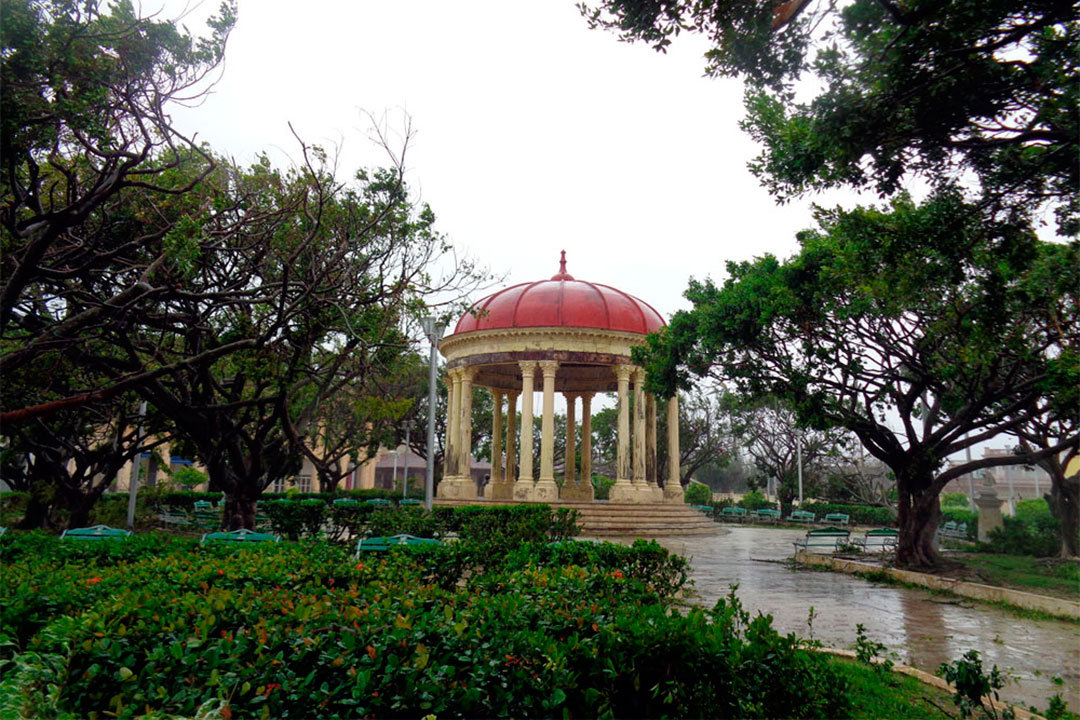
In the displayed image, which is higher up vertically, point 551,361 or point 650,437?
point 551,361

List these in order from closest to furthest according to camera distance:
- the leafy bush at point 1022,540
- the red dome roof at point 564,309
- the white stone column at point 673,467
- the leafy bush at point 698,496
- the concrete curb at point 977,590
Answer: the concrete curb at point 977,590, the leafy bush at point 1022,540, the red dome roof at point 564,309, the white stone column at point 673,467, the leafy bush at point 698,496

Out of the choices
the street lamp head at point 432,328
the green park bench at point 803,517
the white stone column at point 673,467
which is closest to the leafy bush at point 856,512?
the green park bench at point 803,517

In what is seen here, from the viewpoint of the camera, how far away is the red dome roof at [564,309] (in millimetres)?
27797

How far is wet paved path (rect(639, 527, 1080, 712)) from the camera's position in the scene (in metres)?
7.36

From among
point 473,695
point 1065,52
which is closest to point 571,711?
point 473,695

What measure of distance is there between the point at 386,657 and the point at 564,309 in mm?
25091

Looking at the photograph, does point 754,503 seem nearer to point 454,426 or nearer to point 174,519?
point 454,426

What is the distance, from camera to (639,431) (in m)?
28.3

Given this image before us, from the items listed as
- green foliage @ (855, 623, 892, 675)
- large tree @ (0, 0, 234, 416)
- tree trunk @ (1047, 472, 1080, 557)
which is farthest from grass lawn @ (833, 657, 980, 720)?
tree trunk @ (1047, 472, 1080, 557)

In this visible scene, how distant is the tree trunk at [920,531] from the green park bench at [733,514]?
25170mm

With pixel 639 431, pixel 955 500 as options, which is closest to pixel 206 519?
pixel 639 431

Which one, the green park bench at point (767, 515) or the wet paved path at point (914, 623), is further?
the green park bench at point (767, 515)

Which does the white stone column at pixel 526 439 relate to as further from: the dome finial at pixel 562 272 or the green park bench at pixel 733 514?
the green park bench at pixel 733 514

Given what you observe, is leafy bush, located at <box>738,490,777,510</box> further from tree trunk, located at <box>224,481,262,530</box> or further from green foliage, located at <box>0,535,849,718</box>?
green foliage, located at <box>0,535,849,718</box>
